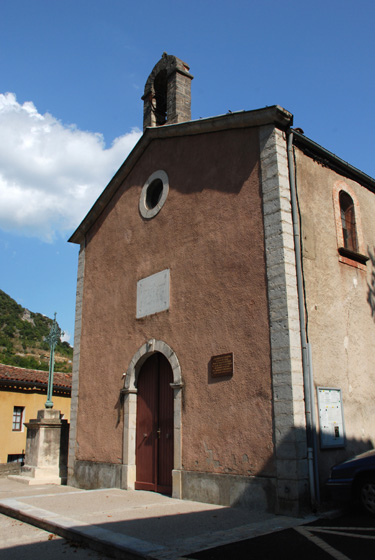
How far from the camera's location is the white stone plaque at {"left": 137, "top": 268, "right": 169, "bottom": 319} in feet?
29.9

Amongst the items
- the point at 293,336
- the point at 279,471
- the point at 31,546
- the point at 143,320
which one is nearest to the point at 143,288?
the point at 143,320

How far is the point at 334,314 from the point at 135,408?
425cm

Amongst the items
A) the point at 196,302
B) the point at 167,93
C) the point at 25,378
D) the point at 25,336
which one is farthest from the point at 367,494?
the point at 25,336

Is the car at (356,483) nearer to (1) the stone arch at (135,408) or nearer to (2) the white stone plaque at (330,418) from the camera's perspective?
(2) the white stone plaque at (330,418)

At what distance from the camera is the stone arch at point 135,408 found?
7980 mm

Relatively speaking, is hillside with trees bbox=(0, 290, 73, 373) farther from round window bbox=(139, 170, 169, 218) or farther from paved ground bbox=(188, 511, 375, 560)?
paved ground bbox=(188, 511, 375, 560)

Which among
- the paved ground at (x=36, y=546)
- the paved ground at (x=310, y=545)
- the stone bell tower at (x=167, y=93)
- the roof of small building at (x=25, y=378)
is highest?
the stone bell tower at (x=167, y=93)

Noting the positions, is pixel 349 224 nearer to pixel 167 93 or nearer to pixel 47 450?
pixel 167 93

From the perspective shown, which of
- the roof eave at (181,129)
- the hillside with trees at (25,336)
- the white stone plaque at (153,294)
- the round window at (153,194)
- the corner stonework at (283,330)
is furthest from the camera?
the hillside with trees at (25,336)

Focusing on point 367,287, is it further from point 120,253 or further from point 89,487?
point 89,487

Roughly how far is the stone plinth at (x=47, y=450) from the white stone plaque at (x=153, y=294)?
4.13 meters

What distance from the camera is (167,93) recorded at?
37.1 ft

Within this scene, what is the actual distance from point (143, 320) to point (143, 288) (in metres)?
0.65

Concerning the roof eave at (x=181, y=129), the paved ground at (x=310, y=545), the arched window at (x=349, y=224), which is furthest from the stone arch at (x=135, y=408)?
the roof eave at (x=181, y=129)
